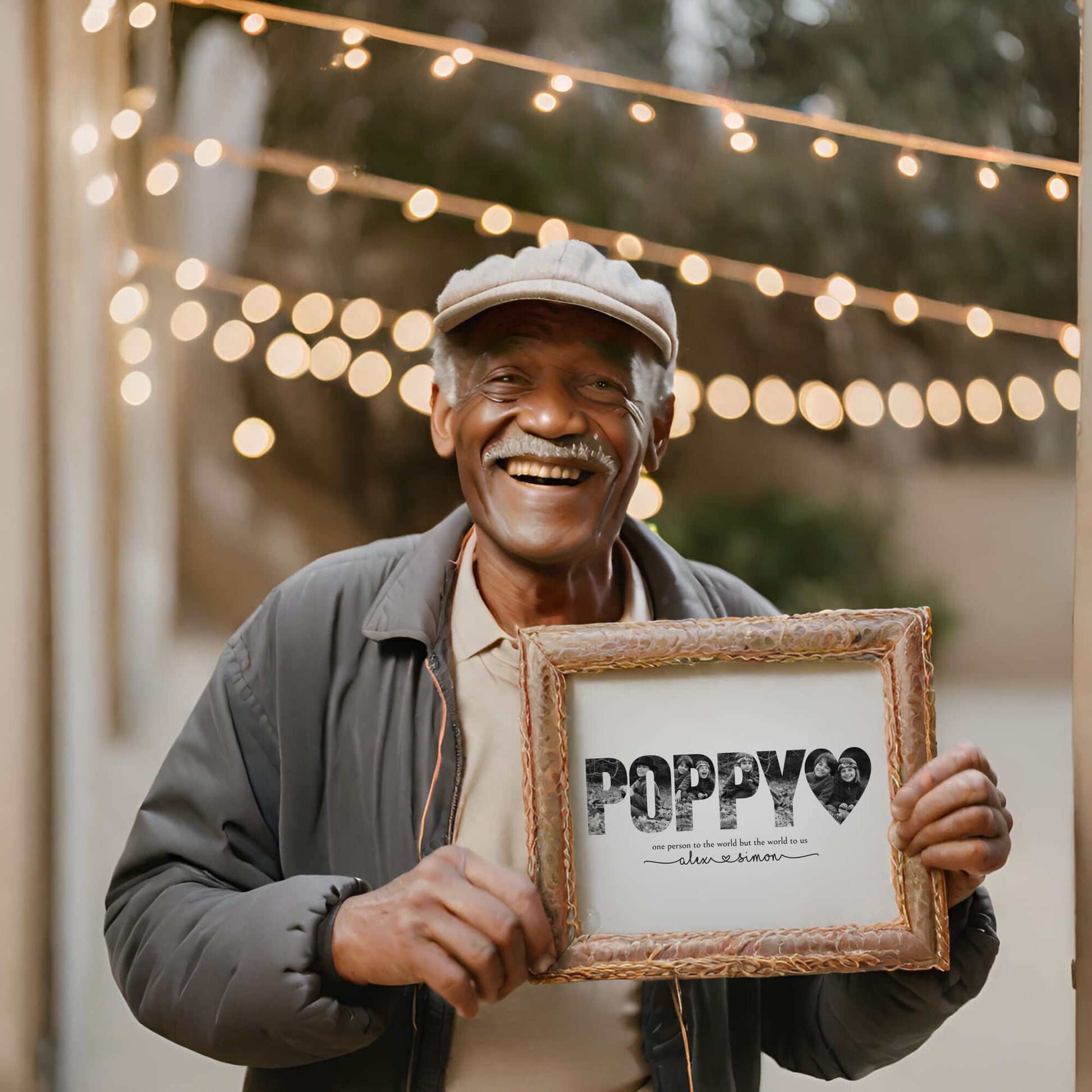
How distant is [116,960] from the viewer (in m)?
1.17

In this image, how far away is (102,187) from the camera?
1.41 meters

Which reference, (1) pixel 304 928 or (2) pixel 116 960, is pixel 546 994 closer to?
(1) pixel 304 928

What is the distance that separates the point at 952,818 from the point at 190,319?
1.18 meters

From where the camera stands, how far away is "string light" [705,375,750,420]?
1.44 m

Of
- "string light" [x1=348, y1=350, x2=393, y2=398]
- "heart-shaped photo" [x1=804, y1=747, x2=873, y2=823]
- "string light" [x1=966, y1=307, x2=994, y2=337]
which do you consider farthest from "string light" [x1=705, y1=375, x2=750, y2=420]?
"heart-shaped photo" [x1=804, y1=747, x2=873, y2=823]

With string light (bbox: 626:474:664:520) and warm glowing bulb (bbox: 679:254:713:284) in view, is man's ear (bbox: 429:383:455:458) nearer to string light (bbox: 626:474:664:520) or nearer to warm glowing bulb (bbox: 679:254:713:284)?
string light (bbox: 626:474:664:520)

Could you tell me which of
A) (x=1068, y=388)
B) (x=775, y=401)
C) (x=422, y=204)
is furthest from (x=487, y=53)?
(x=1068, y=388)

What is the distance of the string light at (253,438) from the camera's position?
1.40 meters

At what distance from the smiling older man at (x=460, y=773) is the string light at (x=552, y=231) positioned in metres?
0.19

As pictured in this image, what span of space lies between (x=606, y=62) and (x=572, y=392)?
0.56m

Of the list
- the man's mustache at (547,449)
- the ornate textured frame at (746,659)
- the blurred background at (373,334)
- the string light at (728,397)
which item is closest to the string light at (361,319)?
the blurred background at (373,334)

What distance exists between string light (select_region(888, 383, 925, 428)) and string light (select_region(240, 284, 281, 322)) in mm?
918

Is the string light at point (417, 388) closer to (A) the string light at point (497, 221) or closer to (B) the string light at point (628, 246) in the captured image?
(A) the string light at point (497, 221)

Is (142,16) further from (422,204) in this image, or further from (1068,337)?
(1068,337)
